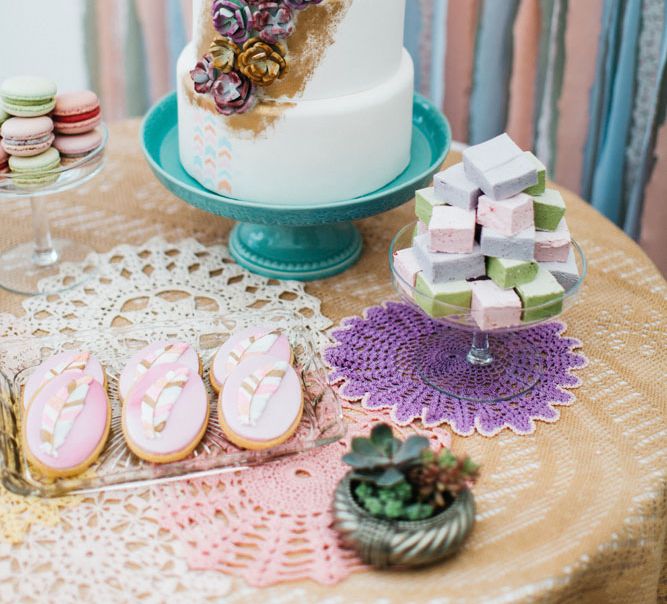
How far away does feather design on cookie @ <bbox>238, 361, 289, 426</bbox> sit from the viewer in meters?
0.94

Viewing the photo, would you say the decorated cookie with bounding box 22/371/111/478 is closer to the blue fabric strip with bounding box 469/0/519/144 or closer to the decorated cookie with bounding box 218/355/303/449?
the decorated cookie with bounding box 218/355/303/449

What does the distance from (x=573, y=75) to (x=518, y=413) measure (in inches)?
41.2

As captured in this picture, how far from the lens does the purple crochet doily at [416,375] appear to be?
1.02 meters

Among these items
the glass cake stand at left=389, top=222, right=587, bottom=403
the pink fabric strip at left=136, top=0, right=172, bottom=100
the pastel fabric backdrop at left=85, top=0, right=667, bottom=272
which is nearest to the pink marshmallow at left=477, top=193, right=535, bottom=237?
the glass cake stand at left=389, top=222, right=587, bottom=403

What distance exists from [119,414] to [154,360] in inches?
2.9

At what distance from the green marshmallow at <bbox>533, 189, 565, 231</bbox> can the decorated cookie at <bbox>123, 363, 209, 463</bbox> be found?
0.42m

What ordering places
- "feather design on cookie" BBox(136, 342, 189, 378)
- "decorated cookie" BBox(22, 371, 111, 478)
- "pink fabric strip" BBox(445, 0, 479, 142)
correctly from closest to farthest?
"decorated cookie" BBox(22, 371, 111, 478)
"feather design on cookie" BBox(136, 342, 189, 378)
"pink fabric strip" BBox(445, 0, 479, 142)

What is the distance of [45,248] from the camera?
131cm

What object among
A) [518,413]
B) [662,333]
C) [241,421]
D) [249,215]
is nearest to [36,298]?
[249,215]

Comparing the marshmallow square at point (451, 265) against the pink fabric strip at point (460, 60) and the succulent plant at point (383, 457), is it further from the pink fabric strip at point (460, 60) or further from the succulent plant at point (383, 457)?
the pink fabric strip at point (460, 60)

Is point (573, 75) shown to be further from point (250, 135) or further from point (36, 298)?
point (36, 298)

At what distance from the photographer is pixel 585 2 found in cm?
174

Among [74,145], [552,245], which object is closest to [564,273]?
[552,245]

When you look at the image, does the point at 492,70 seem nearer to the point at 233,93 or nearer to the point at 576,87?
the point at 576,87
